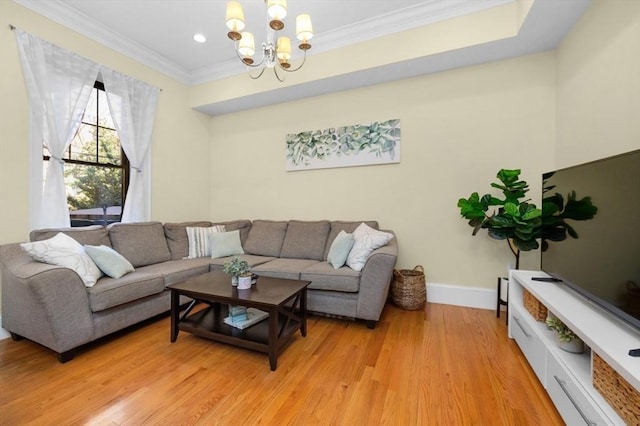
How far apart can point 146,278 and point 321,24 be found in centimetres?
295

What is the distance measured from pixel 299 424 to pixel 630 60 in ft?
9.04

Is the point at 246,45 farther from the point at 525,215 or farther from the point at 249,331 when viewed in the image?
the point at 525,215

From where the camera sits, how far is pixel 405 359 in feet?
6.20

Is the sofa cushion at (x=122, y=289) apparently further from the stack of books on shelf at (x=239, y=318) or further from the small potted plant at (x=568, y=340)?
the small potted plant at (x=568, y=340)

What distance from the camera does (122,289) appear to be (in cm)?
210

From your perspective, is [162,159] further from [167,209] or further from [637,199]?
[637,199]

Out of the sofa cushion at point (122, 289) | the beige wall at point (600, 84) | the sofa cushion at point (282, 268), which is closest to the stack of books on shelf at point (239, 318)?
the sofa cushion at point (282, 268)

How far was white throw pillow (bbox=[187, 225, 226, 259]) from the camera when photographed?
A: 328cm

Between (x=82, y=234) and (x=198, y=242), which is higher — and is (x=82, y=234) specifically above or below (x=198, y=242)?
above

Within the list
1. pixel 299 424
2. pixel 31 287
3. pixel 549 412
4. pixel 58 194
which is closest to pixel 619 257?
pixel 549 412

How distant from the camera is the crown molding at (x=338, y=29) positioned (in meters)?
2.44

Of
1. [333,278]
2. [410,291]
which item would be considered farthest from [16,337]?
[410,291]

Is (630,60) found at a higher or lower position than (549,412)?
higher

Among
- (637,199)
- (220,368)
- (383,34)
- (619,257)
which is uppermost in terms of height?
(383,34)
